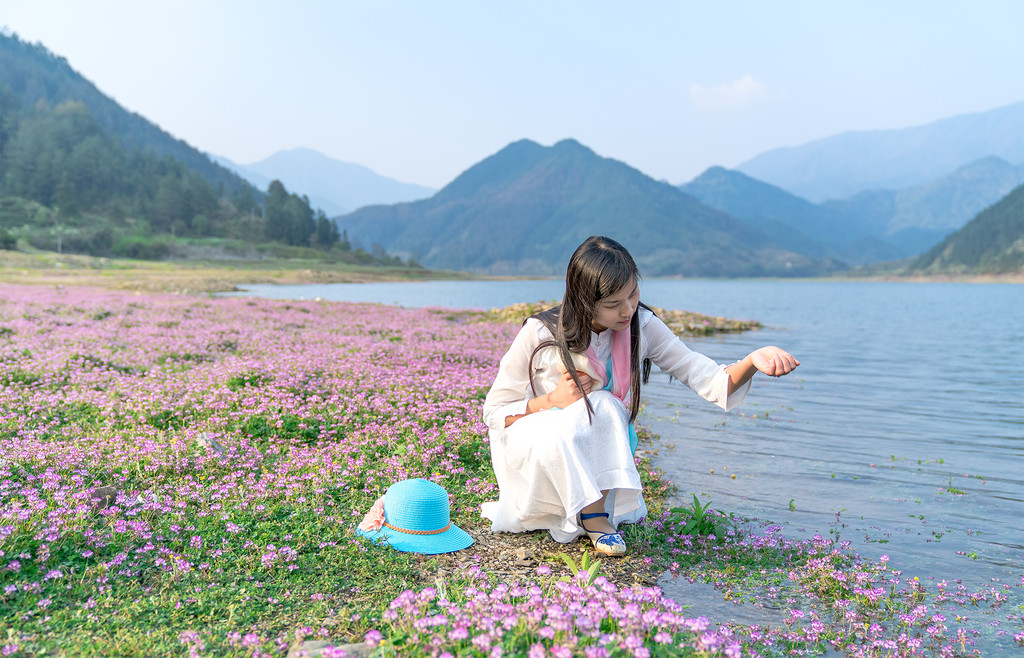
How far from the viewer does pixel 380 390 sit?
10.2 m

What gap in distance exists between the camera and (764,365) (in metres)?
4.53

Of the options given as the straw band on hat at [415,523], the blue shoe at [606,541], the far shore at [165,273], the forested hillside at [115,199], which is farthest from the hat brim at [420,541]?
the forested hillside at [115,199]

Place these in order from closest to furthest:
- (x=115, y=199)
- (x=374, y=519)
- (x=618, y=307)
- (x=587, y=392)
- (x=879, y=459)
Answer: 1. (x=618, y=307)
2. (x=587, y=392)
3. (x=374, y=519)
4. (x=879, y=459)
5. (x=115, y=199)

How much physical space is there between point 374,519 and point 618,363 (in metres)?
2.50

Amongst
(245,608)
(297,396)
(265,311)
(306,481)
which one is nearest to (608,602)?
(245,608)

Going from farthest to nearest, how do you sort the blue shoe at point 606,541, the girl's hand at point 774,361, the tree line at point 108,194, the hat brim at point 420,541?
the tree line at point 108,194 → the blue shoe at point 606,541 → the hat brim at point 420,541 → the girl's hand at point 774,361

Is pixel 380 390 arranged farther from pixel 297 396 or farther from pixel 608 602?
pixel 608 602

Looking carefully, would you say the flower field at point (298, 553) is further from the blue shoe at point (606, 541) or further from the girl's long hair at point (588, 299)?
the girl's long hair at point (588, 299)

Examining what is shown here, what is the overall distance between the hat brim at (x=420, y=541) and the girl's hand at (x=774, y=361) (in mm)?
2842

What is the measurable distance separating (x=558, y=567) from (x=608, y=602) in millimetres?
1971

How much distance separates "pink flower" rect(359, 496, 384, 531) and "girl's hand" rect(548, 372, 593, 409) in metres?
Result: 1.85

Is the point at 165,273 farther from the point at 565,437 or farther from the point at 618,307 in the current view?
the point at 618,307

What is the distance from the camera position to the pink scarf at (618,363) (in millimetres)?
5211

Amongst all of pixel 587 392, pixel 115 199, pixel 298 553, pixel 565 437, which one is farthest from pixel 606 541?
pixel 115 199
